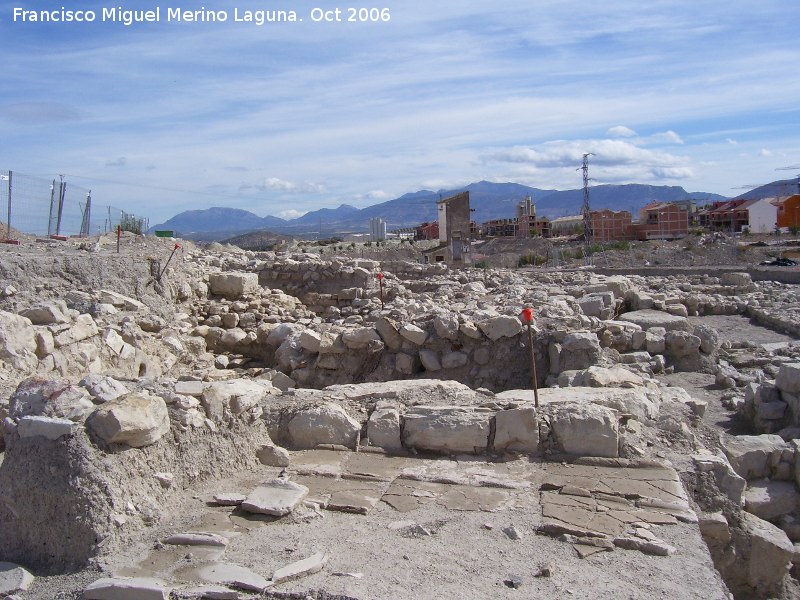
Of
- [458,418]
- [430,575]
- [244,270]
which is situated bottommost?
[430,575]

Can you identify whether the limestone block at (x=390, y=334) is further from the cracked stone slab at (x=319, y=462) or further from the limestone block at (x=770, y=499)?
the limestone block at (x=770, y=499)

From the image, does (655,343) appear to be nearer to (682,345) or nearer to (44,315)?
(682,345)

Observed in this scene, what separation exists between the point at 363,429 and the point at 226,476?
1185mm

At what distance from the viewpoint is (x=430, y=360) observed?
8961 millimetres

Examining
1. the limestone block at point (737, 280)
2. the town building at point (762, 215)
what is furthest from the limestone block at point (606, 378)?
the town building at point (762, 215)

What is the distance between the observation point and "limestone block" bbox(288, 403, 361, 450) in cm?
518

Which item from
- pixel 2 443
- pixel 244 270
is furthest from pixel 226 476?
pixel 244 270

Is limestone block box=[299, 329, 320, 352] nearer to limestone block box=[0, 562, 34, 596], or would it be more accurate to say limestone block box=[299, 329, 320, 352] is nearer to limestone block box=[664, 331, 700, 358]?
limestone block box=[0, 562, 34, 596]

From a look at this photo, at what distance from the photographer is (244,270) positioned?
16000 millimetres

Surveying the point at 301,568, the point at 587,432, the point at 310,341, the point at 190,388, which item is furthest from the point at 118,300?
the point at 301,568

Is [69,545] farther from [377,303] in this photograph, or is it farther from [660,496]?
[377,303]

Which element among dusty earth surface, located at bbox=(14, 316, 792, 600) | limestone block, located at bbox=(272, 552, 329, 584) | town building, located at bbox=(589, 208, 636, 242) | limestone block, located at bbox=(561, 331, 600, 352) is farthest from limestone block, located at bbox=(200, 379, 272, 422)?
town building, located at bbox=(589, 208, 636, 242)

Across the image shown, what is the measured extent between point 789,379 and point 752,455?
6.68 feet

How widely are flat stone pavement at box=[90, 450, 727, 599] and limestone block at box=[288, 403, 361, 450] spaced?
0.37 metres
